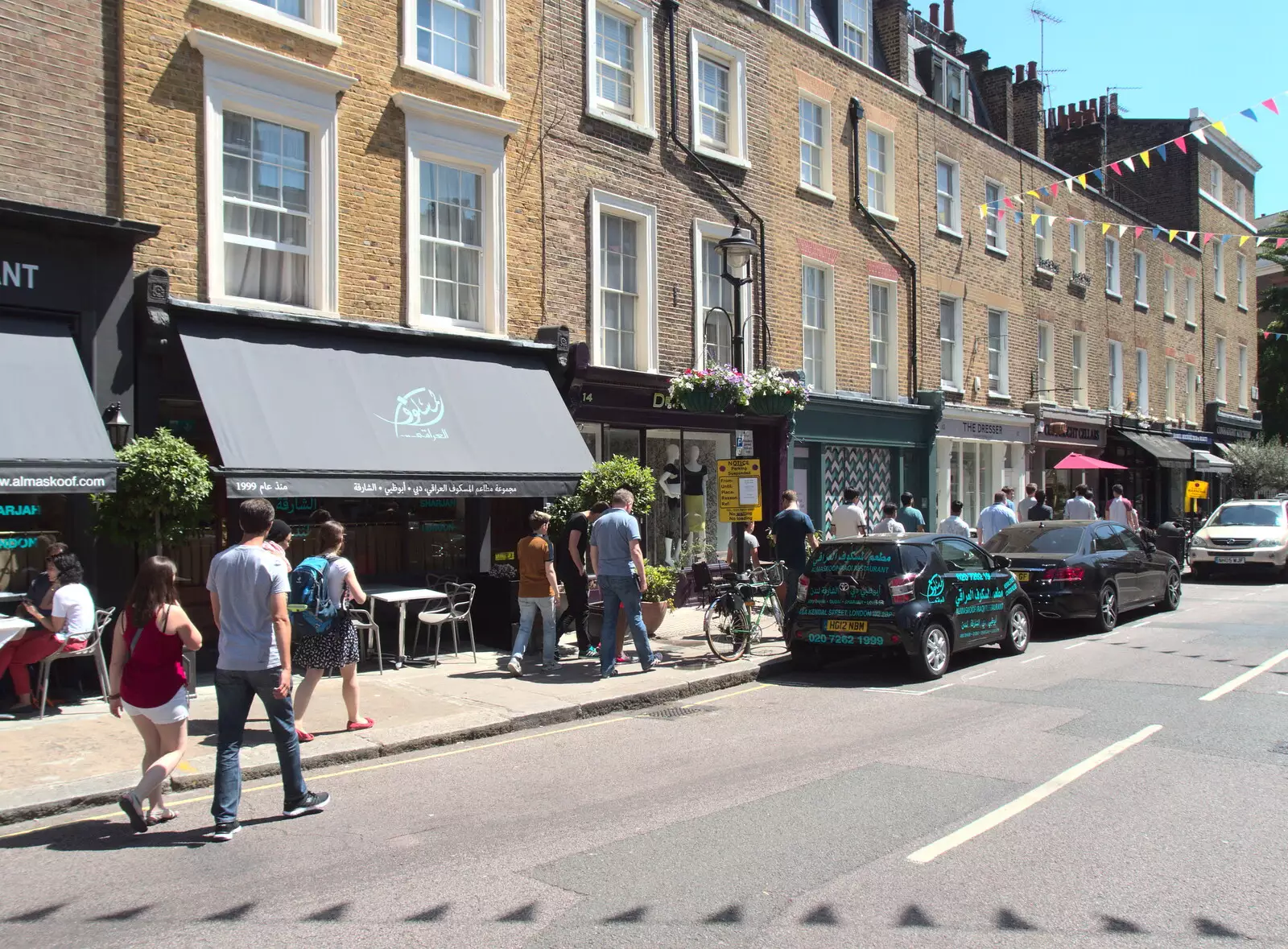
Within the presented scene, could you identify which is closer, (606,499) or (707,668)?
(707,668)

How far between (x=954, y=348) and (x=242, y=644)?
19347mm

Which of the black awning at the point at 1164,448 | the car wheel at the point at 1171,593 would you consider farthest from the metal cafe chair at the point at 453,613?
the black awning at the point at 1164,448

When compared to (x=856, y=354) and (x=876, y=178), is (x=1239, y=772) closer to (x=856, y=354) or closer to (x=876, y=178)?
(x=856, y=354)

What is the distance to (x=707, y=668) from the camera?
419 inches

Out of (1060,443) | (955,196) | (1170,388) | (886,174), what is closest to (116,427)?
(886,174)

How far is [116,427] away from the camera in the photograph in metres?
9.19

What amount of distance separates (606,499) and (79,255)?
5.92 metres

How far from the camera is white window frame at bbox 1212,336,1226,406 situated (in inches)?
1452

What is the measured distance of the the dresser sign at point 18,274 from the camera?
892 centimetres

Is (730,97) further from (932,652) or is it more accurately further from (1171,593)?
(1171,593)

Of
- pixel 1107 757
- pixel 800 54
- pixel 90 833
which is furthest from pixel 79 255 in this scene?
pixel 800 54

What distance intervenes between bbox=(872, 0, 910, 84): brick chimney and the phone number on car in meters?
14.7

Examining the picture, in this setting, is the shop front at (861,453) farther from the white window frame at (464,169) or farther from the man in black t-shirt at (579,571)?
the white window frame at (464,169)

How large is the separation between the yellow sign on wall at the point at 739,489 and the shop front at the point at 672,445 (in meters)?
0.80
